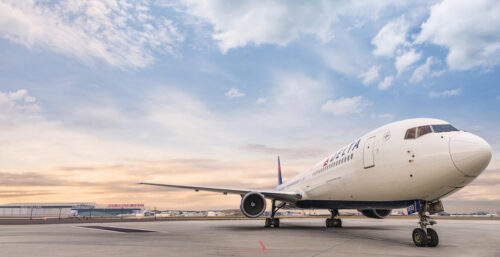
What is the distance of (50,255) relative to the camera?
7.24 m

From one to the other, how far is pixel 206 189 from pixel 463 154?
594 inches

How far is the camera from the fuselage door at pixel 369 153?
11031mm

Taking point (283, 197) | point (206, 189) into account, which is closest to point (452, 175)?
point (283, 197)

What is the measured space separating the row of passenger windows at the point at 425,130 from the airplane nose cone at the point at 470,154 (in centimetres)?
82

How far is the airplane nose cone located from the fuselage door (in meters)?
2.84

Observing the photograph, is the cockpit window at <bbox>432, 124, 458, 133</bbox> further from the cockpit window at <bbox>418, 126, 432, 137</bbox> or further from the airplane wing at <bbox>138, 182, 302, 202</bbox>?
the airplane wing at <bbox>138, 182, 302, 202</bbox>

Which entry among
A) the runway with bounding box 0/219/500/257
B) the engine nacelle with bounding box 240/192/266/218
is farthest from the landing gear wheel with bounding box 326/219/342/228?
the runway with bounding box 0/219/500/257

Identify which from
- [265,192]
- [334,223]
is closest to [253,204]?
[265,192]

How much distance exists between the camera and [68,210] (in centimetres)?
8706

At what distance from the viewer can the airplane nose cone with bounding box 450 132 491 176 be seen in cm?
811

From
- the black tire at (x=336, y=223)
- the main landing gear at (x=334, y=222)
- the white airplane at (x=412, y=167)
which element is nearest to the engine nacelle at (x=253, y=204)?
the white airplane at (x=412, y=167)

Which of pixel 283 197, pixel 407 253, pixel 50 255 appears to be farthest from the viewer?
pixel 283 197

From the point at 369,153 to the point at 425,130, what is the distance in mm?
2183

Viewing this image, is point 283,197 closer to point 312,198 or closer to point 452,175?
point 312,198
